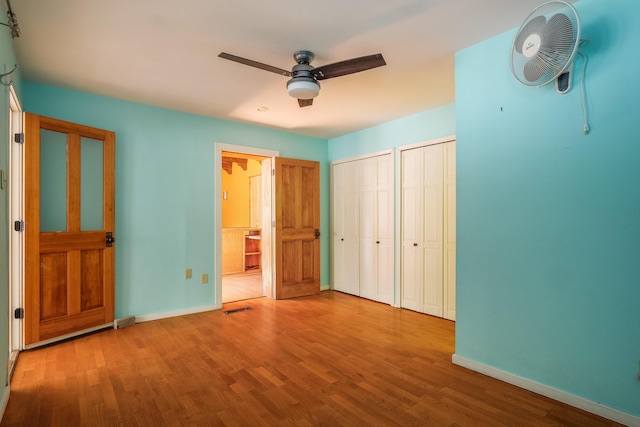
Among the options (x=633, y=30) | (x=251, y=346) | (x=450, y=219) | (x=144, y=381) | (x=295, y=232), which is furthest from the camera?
(x=295, y=232)

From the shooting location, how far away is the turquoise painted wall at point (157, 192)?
347 cm

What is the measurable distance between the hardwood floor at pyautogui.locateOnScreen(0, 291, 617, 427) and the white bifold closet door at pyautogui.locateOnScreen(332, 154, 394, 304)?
1102 mm

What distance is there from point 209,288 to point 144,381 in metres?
1.82

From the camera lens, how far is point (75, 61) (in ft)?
8.84

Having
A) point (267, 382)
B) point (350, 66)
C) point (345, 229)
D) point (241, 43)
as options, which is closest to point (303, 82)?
point (350, 66)

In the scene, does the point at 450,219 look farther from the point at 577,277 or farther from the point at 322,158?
the point at 322,158

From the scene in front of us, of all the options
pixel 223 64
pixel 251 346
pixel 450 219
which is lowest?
pixel 251 346

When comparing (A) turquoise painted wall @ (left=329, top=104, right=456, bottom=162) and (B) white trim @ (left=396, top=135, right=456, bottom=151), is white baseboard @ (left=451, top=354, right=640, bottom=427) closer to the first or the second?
(B) white trim @ (left=396, top=135, right=456, bottom=151)

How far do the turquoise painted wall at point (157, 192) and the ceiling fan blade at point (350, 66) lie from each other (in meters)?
2.22

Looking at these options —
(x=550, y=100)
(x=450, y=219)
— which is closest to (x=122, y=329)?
(x=450, y=219)

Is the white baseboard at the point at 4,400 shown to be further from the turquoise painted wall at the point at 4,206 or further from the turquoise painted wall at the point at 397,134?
the turquoise painted wall at the point at 397,134

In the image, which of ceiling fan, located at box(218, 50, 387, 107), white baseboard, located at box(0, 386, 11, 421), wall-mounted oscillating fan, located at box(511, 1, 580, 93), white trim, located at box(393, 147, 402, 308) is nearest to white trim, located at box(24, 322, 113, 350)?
white baseboard, located at box(0, 386, 11, 421)

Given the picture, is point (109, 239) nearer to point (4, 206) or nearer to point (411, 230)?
point (4, 206)

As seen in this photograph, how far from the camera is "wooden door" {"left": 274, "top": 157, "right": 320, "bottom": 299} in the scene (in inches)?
185
